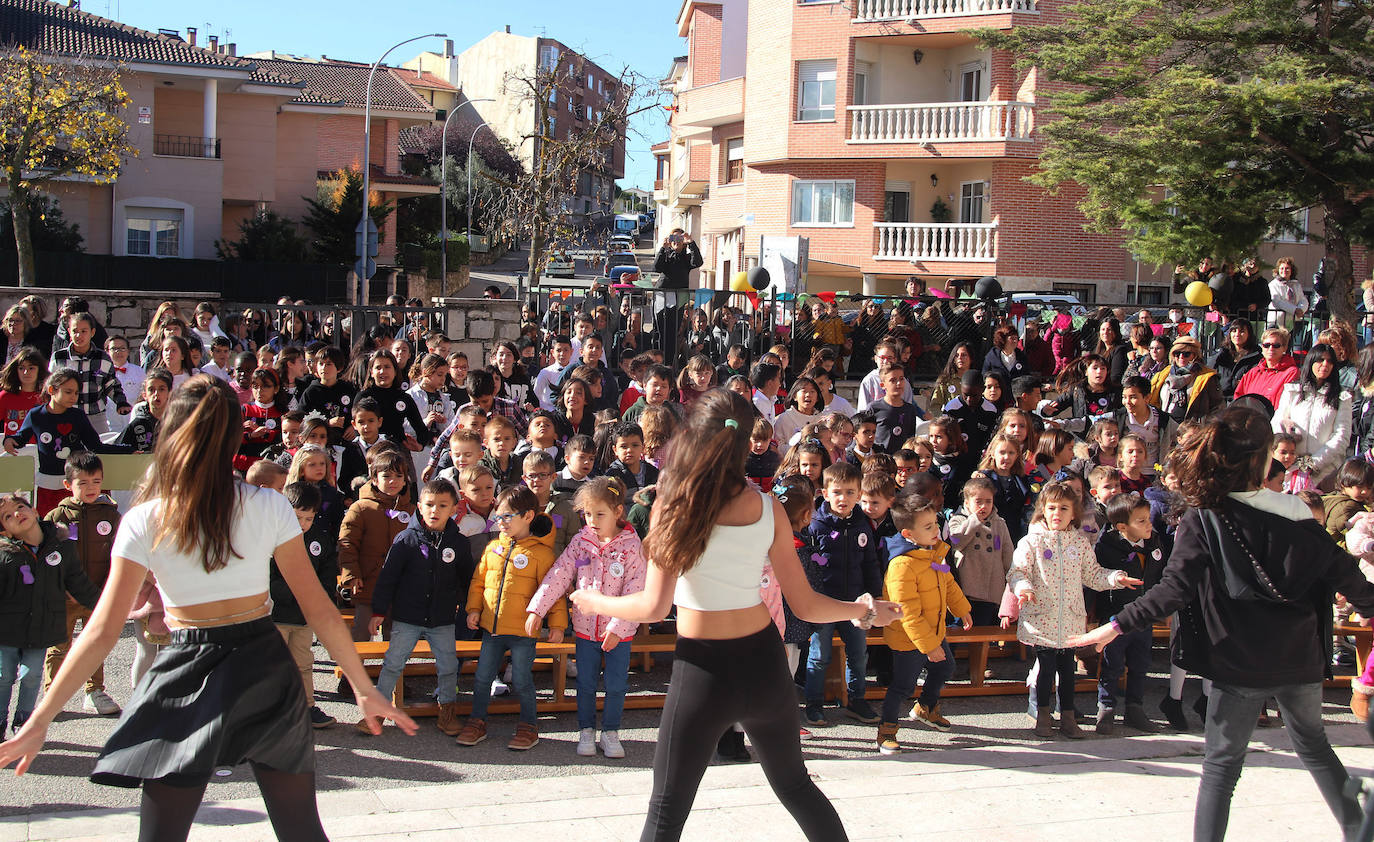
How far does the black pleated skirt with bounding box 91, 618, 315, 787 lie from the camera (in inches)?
127

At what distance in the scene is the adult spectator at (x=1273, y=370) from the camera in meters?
9.73

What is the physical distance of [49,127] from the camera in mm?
28078

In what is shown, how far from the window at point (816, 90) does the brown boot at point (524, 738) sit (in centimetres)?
2709

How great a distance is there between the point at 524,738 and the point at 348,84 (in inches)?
2068

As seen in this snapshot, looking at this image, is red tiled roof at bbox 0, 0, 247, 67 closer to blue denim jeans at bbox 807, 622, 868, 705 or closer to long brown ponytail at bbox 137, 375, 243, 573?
blue denim jeans at bbox 807, 622, 868, 705

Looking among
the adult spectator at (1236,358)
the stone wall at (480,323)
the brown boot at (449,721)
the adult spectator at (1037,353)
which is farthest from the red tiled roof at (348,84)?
the brown boot at (449,721)

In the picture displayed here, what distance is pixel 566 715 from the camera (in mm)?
6617

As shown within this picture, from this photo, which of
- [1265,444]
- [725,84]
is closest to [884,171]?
[725,84]

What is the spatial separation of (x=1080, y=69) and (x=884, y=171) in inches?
308

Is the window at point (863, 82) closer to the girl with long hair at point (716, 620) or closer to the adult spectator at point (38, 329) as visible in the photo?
the adult spectator at point (38, 329)

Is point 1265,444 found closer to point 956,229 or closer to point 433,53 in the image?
point 956,229

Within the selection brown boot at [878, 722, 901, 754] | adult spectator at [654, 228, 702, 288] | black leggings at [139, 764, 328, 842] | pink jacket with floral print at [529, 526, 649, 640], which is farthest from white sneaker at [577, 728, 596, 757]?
adult spectator at [654, 228, 702, 288]

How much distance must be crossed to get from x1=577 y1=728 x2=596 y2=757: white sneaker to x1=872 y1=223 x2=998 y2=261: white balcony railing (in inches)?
1002

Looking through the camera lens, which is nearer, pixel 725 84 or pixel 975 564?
pixel 975 564
